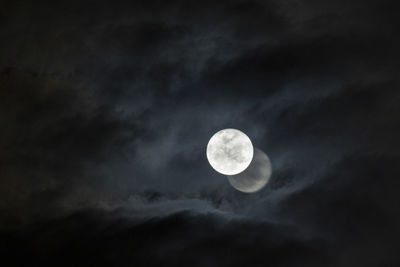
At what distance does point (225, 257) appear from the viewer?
29.2 meters

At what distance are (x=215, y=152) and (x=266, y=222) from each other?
11.4 metres

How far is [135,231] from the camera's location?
28359 millimetres

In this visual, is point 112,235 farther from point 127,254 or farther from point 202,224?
point 202,224

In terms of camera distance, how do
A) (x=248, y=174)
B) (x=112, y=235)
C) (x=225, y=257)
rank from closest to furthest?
(x=248, y=174)
(x=112, y=235)
(x=225, y=257)

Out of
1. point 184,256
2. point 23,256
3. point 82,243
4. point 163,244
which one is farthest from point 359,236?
point 23,256

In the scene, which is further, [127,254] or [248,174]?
[127,254]

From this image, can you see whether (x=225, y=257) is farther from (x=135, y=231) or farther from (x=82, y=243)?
(x=82, y=243)

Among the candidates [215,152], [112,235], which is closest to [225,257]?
[112,235]

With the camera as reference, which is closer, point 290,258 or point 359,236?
point 359,236

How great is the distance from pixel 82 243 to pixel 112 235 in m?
3.19

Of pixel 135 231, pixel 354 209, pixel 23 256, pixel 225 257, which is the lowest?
pixel 354 209

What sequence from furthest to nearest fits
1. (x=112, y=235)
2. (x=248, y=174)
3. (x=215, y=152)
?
1. (x=112, y=235)
2. (x=248, y=174)
3. (x=215, y=152)

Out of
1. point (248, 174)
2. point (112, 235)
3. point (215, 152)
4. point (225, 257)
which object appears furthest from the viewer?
point (225, 257)

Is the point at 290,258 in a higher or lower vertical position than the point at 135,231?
lower
